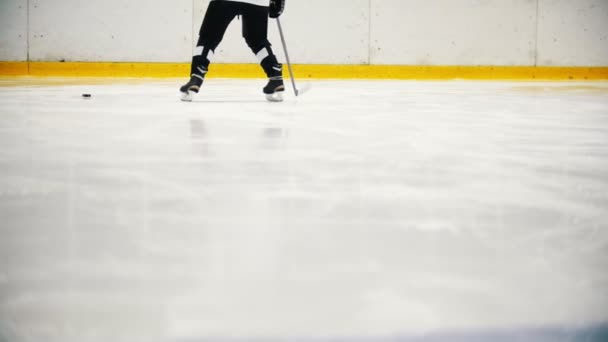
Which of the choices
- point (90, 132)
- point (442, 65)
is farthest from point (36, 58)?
point (90, 132)

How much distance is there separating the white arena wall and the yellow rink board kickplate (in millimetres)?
73

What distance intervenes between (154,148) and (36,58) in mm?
5580

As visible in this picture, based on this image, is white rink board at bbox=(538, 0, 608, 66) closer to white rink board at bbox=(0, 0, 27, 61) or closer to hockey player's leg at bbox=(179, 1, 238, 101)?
Result: hockey player's leg at bbox=(179, 1, 238, 101)

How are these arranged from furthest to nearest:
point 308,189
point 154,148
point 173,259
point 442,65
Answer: point 442,65
point 154,148
point 308,189
point 173,259

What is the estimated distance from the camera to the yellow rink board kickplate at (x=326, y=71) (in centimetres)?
668

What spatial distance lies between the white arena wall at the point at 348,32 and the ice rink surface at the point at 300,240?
522 centimetres

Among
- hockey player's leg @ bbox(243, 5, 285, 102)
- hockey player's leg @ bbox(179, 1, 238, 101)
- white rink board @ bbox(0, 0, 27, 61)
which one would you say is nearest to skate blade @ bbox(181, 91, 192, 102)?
hockey player's leg @ bbox(179, 1, 238, 101)

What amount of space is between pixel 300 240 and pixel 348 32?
656cm

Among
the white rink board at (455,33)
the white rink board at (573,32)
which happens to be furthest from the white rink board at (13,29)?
the white rink board at (573,32)

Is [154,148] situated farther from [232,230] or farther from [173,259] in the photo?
[173,259]

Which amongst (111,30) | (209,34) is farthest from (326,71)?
(209,34)

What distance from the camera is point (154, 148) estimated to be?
5.63ft

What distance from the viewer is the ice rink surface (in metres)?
0.57

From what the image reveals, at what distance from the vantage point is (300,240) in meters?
0.83
